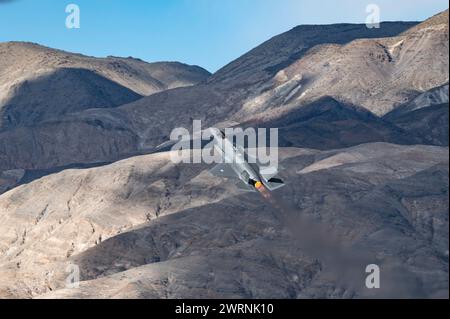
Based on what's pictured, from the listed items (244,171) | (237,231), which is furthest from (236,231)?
(244,171)

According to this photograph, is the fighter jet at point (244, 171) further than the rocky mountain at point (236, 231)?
No

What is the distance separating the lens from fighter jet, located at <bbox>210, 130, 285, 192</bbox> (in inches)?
3900

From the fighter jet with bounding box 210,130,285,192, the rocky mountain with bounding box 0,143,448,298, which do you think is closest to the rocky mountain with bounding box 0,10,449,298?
the rocky mountain with bounding box 0,143,448,298

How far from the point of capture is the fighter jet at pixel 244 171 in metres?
99.1

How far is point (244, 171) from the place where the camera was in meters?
99.8

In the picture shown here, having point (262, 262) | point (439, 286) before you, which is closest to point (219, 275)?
point (262, 262)

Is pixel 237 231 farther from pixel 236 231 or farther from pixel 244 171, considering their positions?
pixel 244 171

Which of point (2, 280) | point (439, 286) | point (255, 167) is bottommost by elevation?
point (2, 280)

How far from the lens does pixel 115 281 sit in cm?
13288

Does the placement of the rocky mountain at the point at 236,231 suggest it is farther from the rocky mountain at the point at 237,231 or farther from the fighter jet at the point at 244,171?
the fighter jet at the point at 244,171

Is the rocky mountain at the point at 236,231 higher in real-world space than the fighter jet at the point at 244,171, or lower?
lower

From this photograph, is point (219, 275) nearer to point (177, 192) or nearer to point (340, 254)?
point (340, 254)

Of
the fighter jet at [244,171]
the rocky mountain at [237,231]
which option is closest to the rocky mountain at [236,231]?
the rocky mountain at [237,231]
